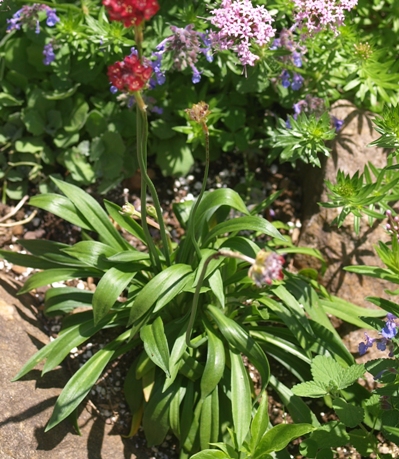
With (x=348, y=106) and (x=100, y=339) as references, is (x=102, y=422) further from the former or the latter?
(x=348, y=106)

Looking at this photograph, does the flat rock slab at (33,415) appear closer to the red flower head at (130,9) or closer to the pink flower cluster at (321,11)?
the red flower head at (130,9)

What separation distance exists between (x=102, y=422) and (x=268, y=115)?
6.72 ft

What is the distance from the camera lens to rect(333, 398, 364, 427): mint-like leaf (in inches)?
112

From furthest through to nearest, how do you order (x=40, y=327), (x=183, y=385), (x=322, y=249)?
(x=322, y=249) < (x=40, y=327) < (x=183, y=385)

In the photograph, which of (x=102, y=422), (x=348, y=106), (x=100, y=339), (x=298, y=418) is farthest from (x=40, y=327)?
(x=348, y=106)

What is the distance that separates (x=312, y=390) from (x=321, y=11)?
1.76 m

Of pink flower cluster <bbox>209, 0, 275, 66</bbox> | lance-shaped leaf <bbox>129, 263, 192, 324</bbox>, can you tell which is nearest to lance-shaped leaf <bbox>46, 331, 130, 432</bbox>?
lance-shaped leaf <bbox>129, 263, 192, 324</bbox>

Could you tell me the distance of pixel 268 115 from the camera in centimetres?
420

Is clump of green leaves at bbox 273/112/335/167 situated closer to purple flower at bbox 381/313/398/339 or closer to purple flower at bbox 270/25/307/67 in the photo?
purple flower at bbox 270/25/307/67

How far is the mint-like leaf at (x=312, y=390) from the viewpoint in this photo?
2863 millimetres

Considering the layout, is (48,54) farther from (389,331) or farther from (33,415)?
(389,331)

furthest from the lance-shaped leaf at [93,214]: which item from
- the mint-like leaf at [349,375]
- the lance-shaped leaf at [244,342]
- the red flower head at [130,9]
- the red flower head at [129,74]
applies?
the red flower head at [130,9]

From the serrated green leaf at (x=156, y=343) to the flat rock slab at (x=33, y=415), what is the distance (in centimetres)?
58

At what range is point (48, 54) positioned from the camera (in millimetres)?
3775
